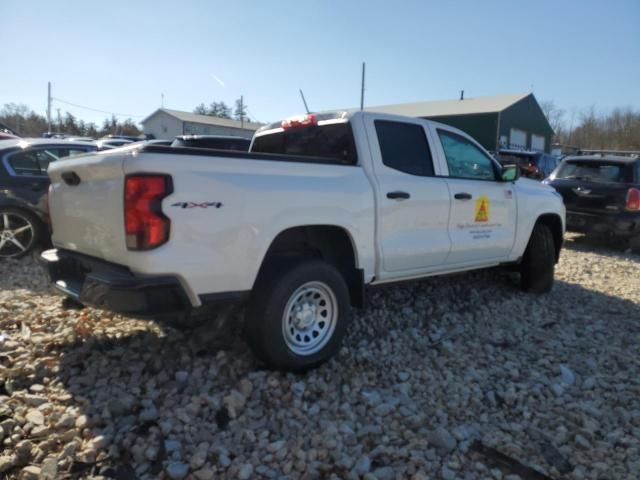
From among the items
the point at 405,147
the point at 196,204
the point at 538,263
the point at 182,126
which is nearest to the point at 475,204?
the point at 405,147

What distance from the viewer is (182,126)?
149 ft

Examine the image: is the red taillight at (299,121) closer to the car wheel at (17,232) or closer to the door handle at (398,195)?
the door handle at (398,195)

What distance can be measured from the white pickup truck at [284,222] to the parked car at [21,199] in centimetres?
323

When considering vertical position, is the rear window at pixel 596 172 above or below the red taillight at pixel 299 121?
below

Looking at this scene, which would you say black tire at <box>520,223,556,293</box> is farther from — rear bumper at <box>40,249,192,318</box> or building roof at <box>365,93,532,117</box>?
building roof at <box>365,93,532,117</box>

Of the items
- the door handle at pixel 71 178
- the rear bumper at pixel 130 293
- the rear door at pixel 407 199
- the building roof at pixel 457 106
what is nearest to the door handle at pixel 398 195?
the rear door at pixel 407 199

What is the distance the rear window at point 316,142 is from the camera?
158 inches

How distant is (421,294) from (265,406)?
271 cm

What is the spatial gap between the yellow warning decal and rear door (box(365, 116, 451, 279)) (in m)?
0.52

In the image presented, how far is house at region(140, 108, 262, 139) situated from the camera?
4529 centimetres

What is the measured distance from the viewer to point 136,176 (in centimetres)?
267

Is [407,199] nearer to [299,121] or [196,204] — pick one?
[299,121]

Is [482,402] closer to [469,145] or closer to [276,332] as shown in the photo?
[276,332]

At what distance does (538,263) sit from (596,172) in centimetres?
437
